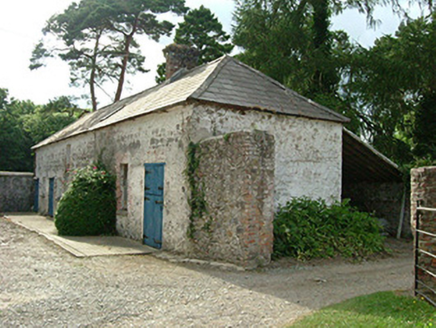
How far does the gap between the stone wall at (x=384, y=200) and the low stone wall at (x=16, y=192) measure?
18.1m

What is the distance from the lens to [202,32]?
1177 inches

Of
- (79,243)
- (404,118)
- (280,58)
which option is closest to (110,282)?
(79,243)

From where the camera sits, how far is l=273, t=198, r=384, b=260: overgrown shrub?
937cm

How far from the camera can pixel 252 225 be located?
8109mm

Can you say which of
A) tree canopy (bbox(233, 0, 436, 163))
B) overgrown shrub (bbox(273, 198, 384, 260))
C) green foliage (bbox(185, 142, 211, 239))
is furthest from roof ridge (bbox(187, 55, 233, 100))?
tree canopy (bbox(233, 0, 436, 163))

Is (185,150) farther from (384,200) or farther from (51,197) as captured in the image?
(51,197)

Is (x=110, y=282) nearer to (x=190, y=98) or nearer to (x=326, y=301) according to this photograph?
(x=326, y=301)

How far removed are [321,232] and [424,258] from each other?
4.34 m

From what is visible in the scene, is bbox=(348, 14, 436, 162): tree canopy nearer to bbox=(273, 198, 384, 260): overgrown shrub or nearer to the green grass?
bbox=(273, 198, 384, 260): overgrown shrub

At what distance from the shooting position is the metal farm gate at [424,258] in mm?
5684

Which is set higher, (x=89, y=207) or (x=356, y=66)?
(x=356, y=66)

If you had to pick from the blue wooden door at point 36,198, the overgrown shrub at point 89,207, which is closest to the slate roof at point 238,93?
the overgrown shrub at point 89,207

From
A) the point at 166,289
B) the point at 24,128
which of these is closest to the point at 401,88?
the point at 166,289

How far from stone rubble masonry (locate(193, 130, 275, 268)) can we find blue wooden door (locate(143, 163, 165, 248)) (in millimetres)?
2070
